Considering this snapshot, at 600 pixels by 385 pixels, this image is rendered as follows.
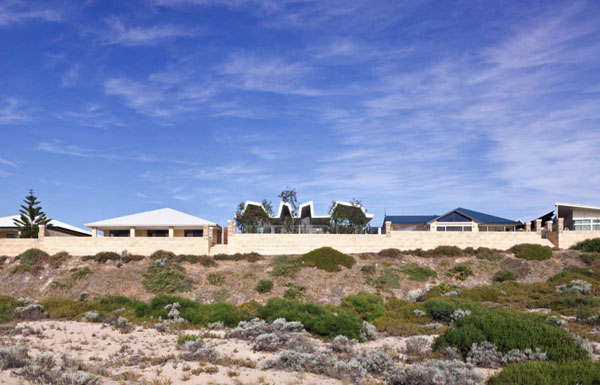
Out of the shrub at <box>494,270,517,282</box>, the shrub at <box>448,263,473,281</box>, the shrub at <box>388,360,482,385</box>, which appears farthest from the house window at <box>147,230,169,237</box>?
the shrub at <box>388,360,482,385</box>

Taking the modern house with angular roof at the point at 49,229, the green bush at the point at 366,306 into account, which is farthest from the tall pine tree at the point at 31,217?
the green bush at the point at 366,306

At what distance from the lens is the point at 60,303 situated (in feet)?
71.3

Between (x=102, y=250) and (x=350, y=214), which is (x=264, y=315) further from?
(x=350, y=214)

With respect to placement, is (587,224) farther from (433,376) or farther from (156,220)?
(433,376)

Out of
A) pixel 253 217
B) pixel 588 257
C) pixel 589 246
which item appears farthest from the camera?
pixel 253 217

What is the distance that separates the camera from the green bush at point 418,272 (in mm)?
32997

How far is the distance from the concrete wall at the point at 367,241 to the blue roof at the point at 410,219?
17250 mm

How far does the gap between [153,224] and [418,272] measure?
93.2ft

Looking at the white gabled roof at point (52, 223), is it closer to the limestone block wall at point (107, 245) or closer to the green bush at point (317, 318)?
the limestone block wall at point (107, 245)

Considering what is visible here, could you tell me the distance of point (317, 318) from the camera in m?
16.2

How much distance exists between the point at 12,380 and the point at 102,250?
31.0m

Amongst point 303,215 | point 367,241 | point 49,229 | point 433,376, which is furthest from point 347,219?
point 433,376

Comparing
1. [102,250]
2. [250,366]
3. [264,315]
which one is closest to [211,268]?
[102,250]

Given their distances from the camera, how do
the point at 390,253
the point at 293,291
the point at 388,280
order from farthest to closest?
the point at 390,253
the point at 388,280
the point at 293,291
